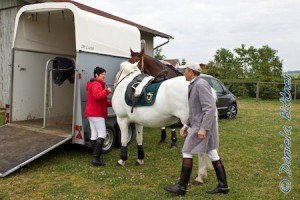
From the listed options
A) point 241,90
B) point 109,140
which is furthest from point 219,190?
point 241,90

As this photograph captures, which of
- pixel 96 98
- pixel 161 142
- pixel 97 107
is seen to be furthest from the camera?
pixel 161 142

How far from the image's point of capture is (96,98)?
523 centimetres

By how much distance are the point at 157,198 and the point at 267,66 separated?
30700 mm

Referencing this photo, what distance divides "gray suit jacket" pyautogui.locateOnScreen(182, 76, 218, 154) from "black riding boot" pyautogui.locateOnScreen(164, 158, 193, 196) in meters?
0.16

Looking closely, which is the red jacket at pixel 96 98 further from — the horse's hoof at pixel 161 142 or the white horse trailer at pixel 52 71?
the horse's hoof at pixel 161 142

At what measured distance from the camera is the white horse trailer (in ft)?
18.4

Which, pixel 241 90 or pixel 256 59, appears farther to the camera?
pixel 256 59

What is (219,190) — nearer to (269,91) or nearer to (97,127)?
(97,127)

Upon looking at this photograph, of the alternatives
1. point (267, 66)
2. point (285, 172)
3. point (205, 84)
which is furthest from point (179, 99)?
point (267, 66)

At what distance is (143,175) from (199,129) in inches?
66.7

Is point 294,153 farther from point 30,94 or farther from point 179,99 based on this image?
point 30,94

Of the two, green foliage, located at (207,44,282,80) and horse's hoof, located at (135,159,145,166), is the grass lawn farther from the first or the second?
green foliage, located at (207,44,282,80)

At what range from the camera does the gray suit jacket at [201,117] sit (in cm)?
381

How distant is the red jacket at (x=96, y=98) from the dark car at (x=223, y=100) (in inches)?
258
